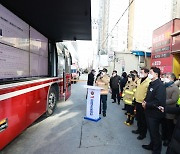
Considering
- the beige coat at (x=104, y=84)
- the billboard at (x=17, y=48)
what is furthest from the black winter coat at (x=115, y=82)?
the billboard at (x=17, y=48)

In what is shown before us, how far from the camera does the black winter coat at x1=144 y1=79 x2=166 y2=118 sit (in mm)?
3787

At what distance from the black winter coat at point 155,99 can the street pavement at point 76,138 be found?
0.99m

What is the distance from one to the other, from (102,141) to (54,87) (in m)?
3.31

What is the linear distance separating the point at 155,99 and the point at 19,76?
3029mm

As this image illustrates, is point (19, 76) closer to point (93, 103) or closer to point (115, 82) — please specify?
point (93, 103)

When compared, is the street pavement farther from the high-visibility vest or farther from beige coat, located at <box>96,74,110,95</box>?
beige coat, located at <box>96,74,110,95</box>

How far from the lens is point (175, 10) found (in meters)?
20.0

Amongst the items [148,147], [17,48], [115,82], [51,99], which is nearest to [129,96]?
[148,147]

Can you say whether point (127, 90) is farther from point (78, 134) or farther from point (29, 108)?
point (29, 108)

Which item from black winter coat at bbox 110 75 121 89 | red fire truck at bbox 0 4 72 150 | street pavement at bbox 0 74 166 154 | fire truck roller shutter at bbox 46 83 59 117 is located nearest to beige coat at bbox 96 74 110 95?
street pavement at bbox 0 74 166 154

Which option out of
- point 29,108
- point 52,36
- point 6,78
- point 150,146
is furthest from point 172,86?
point 52,36

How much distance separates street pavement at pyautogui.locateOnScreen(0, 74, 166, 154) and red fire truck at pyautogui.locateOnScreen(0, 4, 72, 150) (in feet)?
1.58

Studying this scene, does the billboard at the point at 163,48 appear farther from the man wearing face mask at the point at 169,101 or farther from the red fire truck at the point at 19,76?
the red fire truck at the point at 19,76

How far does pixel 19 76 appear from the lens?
4.60 meters
